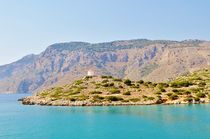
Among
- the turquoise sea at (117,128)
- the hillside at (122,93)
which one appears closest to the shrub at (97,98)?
the hillside at (122,93)

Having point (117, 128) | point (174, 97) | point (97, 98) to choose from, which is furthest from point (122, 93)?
point (117, 128)

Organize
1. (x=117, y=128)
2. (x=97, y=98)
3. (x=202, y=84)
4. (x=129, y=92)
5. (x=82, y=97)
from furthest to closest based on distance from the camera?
1. (x=202, y=84)
2. (x=129, y=92)
3. (x=82, y=97)
4. (x=97, y=98)
5. (x=117, y=128)

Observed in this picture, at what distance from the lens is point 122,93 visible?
13588 cm

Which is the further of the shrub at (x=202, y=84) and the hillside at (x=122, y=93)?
the shrub at (x=202, y=84)

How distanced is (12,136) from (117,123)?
22239 millimetres

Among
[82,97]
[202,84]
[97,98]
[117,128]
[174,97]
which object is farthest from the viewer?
[202,84]

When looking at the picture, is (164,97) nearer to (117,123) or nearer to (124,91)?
(124,91)

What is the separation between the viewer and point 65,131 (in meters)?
68.0

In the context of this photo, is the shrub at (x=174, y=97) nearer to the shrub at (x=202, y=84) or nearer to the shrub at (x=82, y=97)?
the shrub at (x=202, y=84)

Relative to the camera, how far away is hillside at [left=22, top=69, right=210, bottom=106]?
4946 inches

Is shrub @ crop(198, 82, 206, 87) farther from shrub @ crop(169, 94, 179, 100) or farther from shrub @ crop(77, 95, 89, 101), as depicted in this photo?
shrub @ crop(77, 95, 89, 101)

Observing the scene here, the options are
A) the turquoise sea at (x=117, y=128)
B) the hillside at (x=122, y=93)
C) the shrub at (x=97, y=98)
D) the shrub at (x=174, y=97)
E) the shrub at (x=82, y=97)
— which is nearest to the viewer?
the turquoise sea at (x=117, y=128)

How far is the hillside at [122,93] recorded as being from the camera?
126 meters

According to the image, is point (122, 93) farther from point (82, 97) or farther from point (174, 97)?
point (174, 97)
